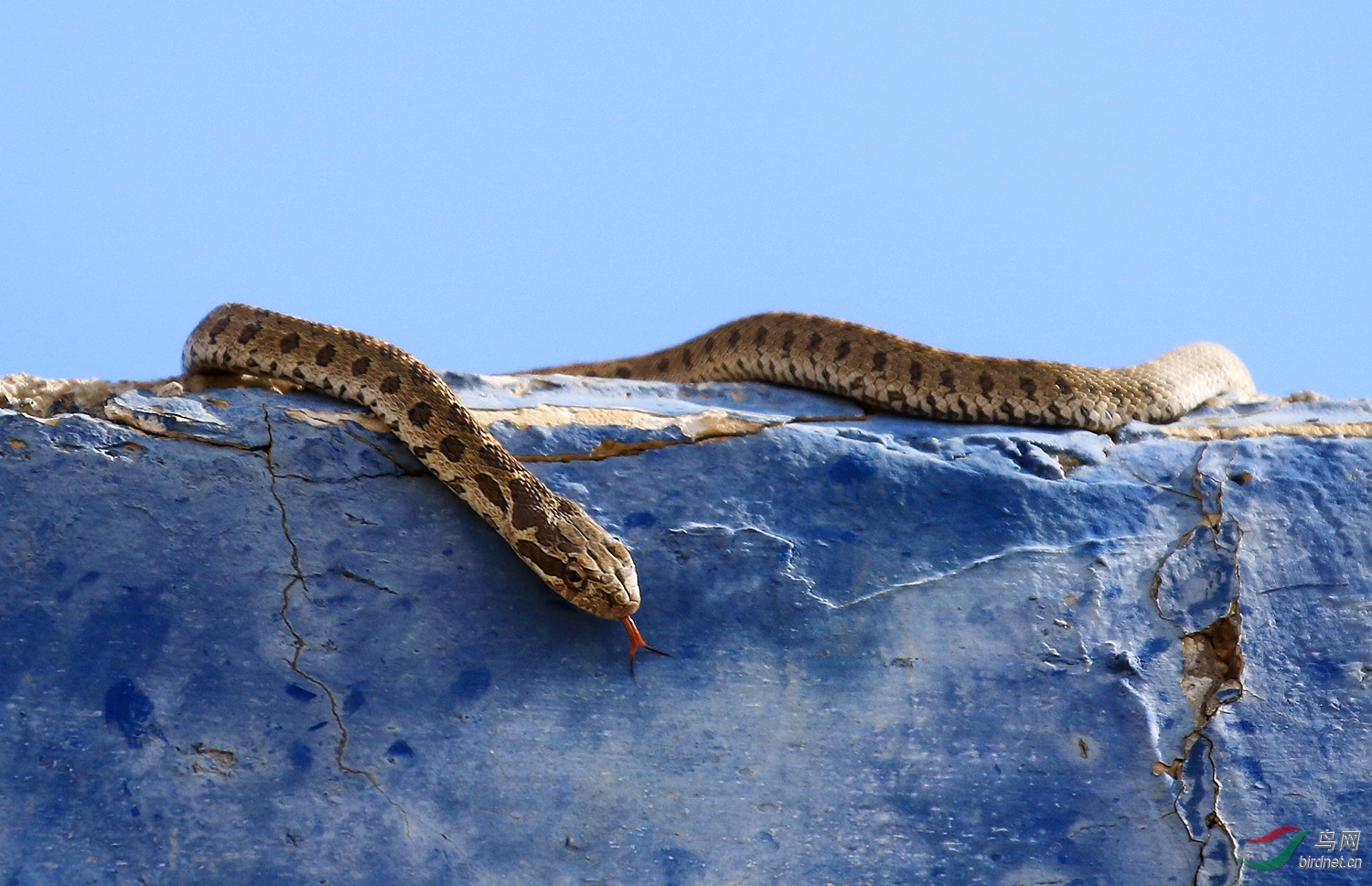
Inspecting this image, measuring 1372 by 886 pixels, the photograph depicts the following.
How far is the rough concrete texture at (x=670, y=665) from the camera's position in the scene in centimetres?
466

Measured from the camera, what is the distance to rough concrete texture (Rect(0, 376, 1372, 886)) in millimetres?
4660

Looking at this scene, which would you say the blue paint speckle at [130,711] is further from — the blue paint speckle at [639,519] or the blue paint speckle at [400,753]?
the blue paint speckle at [639,519]

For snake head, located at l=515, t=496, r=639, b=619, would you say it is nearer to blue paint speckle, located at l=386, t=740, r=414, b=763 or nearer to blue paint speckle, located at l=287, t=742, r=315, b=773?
blue paint speckle, located at l=386, t=740, r=414, b=763

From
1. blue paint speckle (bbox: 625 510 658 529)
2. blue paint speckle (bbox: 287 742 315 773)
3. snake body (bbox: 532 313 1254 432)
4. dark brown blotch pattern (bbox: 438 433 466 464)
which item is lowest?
blue paint speckle (bbox: 287 742 315 773)

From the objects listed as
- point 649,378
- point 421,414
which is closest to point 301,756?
point 421,414

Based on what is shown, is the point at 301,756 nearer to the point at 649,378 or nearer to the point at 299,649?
the point at 299,649

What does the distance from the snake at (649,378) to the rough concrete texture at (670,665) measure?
0.19 meters

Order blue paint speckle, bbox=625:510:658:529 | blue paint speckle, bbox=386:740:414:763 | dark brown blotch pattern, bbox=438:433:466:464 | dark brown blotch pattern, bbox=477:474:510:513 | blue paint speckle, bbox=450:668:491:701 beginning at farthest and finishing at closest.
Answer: blue paint speckle, bbox=625:510:658:529, dark brown blotch pattern, bbox=438:433:466:464, dark brown blotch pattern, bbox=477:474:510:513, blue paint speckle, bbox=450:668:491:701, blue paint speckle, bbox=386:740:414:763

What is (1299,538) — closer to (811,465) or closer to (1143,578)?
(1143,578)

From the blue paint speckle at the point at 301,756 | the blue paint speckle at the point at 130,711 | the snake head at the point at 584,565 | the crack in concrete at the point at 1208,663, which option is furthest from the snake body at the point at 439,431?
the crack in concrete at the point at 1208,663

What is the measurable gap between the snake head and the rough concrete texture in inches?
8.0

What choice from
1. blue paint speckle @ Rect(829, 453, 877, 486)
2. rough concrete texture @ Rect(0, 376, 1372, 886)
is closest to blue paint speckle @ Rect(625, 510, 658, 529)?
rough concrete texture @ Rect(0, 376, 1372, 886)

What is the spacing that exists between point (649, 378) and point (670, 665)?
4.24 metres

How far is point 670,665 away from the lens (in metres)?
5.18
